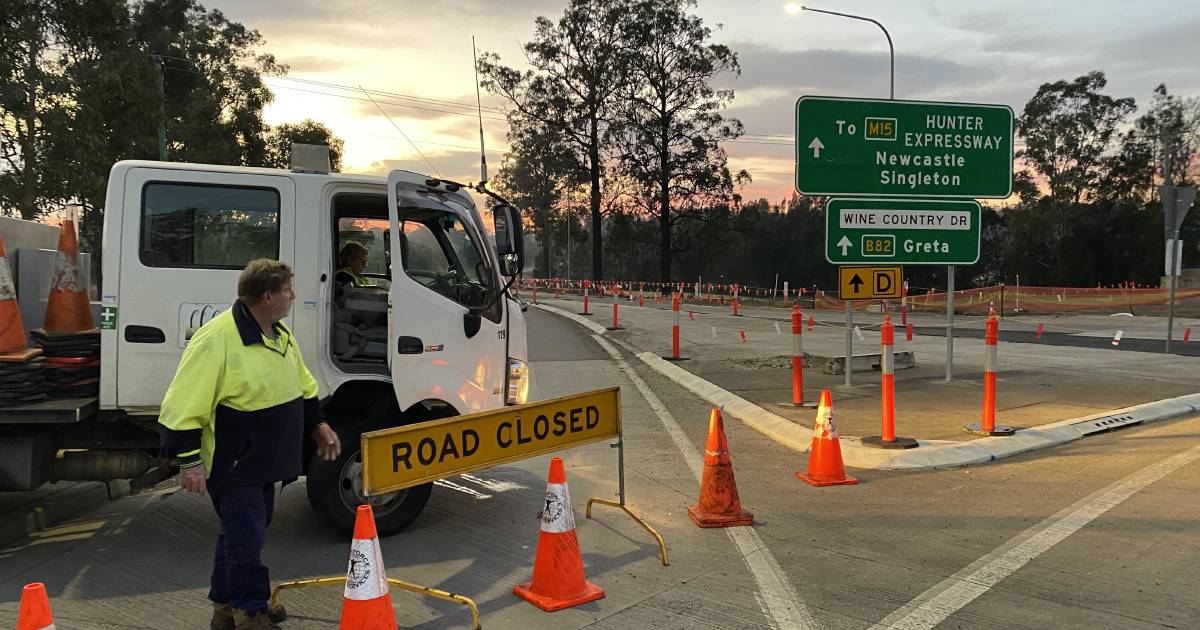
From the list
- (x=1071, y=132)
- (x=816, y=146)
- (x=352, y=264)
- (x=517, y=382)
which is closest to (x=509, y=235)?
(x=517, y=382)

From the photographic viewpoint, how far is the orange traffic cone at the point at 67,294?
5.06m

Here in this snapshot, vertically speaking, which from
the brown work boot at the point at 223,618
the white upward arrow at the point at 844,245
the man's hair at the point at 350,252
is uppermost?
the white upward arrow at the point at 844,245

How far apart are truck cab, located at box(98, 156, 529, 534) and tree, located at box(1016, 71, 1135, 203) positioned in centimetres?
6349

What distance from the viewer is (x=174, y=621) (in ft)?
13.1

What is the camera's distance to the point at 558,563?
4.22 m

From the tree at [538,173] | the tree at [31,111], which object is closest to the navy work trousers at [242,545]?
the tree at [31,111]

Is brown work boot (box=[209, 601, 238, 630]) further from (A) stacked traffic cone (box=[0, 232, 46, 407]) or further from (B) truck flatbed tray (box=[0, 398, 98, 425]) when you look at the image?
(A) stacked traffic cone (box=[0, 232, 46, 407])

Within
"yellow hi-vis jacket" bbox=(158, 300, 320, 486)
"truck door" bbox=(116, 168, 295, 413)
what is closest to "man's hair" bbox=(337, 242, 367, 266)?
"truck door" bbox=(116, 168, 295, 413)

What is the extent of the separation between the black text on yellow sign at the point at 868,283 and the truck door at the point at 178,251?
25.5 feet

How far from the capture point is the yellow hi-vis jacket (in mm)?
3498

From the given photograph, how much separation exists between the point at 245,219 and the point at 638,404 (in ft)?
21.8

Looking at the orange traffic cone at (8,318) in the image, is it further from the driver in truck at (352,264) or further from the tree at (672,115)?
the tree at (672,115)

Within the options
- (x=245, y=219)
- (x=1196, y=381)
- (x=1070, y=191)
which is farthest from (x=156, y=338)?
(x=1070, y=191)

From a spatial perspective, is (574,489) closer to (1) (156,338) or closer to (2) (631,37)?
(1) (156,338)
